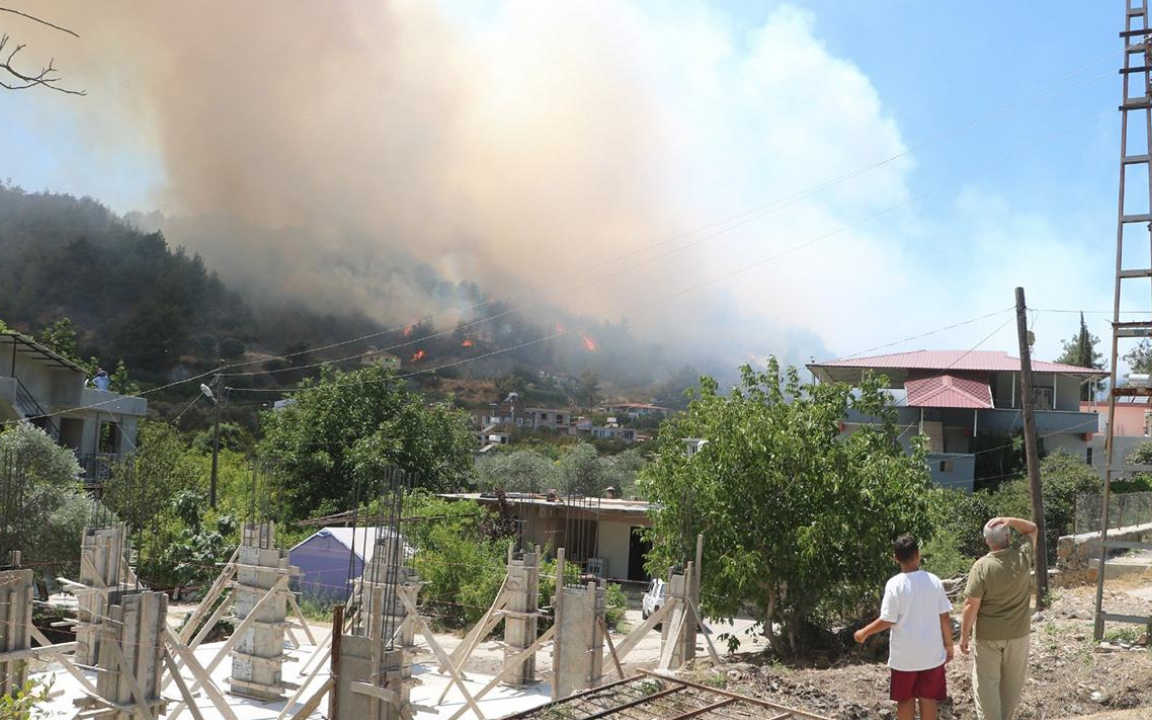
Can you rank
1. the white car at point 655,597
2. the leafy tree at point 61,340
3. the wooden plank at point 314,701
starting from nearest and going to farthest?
the wooden plank at point 314,701 → the white car at point 655,597 → the leafy tree at point 61,340

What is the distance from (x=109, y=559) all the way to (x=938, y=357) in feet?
103

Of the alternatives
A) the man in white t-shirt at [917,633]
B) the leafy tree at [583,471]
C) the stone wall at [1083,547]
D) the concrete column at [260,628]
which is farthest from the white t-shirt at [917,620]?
the leafy tree at [583,471]

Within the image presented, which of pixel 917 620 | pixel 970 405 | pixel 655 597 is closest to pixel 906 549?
pixel 917 620

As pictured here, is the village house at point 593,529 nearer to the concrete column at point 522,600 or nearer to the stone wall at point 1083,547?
the stone wall at point 1083,547

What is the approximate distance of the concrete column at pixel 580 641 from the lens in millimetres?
10039

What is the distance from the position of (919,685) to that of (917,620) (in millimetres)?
391

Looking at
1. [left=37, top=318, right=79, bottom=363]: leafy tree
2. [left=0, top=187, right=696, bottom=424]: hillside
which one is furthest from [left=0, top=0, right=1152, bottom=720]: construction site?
[left=0, top=187, right=696, bottom=424]: hillside

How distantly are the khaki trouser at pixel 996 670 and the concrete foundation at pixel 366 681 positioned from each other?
388 centimetres

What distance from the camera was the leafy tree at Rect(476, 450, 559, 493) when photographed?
42125mm

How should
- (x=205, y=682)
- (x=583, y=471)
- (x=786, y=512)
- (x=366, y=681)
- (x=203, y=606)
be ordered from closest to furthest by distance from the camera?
(x=366, y=681) → (x=205, y=682) → (x=203, y=606) → (x=786, y=512) → (x=583, y=471)

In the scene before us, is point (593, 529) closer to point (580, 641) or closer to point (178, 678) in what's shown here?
point (580, 641)

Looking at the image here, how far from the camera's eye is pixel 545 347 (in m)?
112

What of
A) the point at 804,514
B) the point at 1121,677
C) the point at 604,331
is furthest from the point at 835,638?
the point at 604,331

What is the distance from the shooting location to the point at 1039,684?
8.69 m
